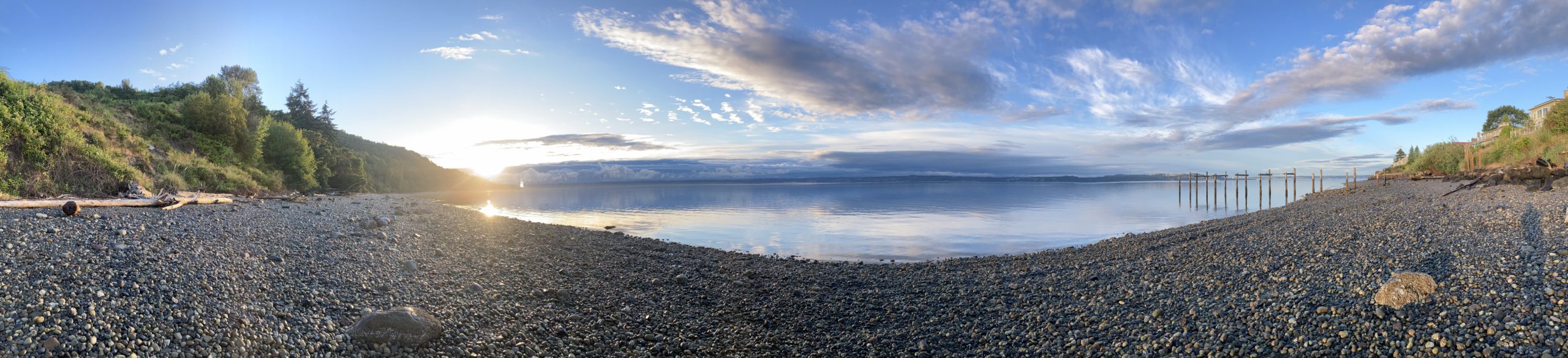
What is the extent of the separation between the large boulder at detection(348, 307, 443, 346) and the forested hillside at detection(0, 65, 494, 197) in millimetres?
12217

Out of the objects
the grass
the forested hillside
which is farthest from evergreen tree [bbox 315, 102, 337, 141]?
the grass

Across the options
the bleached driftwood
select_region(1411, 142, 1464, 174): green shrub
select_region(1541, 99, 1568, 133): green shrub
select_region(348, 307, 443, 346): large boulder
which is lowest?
select_region(348, 307, 443, 346): large boulder

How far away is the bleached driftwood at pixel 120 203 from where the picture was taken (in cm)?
1002

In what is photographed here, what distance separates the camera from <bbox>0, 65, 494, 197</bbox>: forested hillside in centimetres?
1444

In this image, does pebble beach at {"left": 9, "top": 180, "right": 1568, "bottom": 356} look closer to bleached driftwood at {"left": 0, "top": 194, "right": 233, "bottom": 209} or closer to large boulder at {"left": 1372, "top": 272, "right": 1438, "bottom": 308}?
large boulder at {"left": 1372, "top": 272, "right": 1438, "bottom": 308}

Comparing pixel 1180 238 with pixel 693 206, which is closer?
pixel 1180 238

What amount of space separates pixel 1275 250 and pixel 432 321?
14051 millimetres

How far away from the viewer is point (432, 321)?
21.1 feet

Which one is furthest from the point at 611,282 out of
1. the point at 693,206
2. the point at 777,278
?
the point at 693,206

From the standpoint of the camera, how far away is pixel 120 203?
11688 millimetres

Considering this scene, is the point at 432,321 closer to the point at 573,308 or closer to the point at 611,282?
the point at 573,308

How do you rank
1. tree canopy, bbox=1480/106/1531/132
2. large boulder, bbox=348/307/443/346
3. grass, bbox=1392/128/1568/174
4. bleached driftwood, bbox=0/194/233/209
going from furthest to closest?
tree canopy, bbox=1480/106/1531/132, grass, bbox=1392/128/1568/174, bleached driftwood, bbox=0/194/233/209, large boulder, bbox=348/307/443/346

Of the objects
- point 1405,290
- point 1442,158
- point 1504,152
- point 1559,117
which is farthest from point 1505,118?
point 1405,290

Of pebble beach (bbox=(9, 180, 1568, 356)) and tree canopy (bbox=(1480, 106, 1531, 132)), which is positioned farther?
tree canopy (bbox=(1480, 106, 1531, 132))
